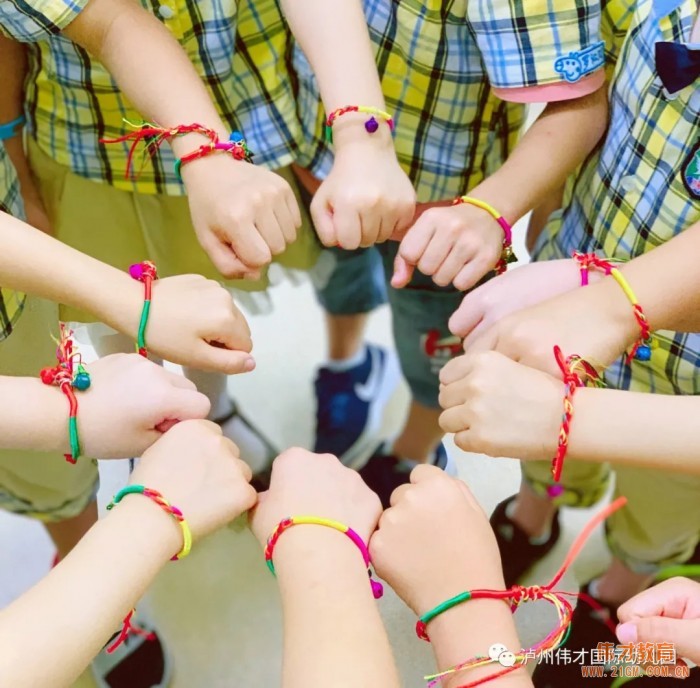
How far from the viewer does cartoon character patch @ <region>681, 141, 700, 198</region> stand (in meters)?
0.52

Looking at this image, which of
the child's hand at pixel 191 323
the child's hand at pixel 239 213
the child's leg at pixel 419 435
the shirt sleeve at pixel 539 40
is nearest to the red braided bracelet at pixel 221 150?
the child's hand at pixel 239 213

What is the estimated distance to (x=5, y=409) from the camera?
48cm

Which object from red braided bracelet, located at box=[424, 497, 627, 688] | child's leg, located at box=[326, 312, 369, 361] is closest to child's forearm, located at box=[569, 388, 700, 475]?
red braided bracelet, located at box=[424, 497, 627, 688]

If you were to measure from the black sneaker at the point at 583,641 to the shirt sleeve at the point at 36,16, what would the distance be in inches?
24.7

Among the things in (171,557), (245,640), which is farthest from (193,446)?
(245,640)

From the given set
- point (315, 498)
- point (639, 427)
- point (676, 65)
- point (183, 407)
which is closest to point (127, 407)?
point (183, 407)

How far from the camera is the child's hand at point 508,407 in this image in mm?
493

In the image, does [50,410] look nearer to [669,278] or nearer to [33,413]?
[33,413]

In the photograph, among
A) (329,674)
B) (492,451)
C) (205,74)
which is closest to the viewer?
(329,674)

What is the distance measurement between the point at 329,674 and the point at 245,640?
303 millimetres

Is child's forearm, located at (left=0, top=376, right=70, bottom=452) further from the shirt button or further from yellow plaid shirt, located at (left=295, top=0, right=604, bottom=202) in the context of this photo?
the shirt button

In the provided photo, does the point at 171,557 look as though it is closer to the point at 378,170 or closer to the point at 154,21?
the point at 378,170

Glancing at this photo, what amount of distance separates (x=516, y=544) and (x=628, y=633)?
0.21m

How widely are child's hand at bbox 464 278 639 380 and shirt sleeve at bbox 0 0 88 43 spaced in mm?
408
